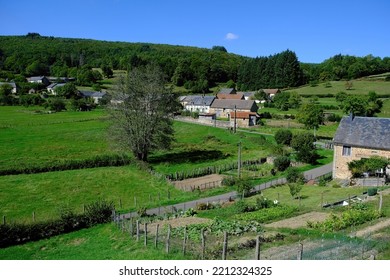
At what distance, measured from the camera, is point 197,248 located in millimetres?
13305

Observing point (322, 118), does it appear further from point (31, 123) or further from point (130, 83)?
point (31, 123)

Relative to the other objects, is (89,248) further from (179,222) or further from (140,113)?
(140,113)

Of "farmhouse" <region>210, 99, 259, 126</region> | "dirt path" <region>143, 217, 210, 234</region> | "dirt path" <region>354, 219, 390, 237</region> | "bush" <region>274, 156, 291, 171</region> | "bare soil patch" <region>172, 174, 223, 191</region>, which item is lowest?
"bare soil patch" <region>172, 174, 223, 191</region>

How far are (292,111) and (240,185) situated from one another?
44721 millimetres

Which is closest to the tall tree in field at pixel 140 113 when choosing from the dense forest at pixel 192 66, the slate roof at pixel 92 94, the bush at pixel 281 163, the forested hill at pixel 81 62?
the bush at pixel 281 163

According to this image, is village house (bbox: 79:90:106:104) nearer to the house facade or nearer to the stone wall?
the house facade

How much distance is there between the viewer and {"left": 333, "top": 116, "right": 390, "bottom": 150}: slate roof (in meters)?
27.5

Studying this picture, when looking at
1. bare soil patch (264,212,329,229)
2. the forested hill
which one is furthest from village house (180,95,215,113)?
bare soil patch (264,212,329,229)

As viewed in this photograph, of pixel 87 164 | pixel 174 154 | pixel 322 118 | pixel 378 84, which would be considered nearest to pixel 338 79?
pixel 378 84

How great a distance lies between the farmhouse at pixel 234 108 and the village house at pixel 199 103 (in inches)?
72.3

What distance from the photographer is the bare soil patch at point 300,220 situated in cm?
1711

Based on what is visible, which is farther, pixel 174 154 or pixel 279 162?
pixel 174 154

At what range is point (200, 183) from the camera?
99.9ft

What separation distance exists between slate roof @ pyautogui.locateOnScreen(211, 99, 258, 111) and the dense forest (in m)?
25.9
